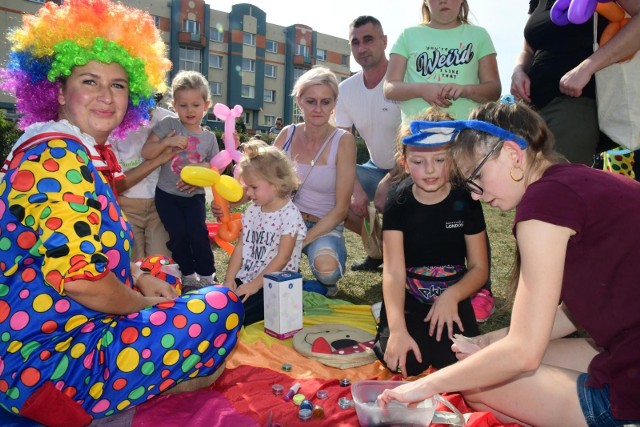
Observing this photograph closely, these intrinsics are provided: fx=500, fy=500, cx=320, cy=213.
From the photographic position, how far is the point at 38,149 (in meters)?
1.72

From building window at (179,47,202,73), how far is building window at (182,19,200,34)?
3.58ft

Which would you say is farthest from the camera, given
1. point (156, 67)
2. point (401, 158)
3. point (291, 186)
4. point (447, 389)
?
point (291, 186)

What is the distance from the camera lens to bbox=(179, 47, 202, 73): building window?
105 ft

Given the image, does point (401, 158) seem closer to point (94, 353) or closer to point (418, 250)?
point (418, 250)

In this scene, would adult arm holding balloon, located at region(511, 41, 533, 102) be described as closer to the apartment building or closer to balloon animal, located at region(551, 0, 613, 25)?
balloon animal, located at region(551, 0, 613, 25)

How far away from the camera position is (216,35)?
110 ft

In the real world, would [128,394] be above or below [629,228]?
below

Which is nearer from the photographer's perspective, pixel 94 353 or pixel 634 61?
pixel 94 353

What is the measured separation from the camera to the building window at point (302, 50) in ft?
127

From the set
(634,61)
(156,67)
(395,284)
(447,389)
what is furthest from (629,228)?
(156,67)

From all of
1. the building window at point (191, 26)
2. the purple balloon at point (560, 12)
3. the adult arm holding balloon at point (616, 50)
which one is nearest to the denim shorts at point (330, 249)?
the adult arm holding balloon at point (616, 50)

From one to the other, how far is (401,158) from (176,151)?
6.68 feet

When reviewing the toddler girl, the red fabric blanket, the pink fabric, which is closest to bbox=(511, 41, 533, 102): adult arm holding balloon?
the toddler girl

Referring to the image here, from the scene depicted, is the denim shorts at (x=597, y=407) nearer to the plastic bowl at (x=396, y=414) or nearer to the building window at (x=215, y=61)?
the plastic bowl at (x=396, y=414)
